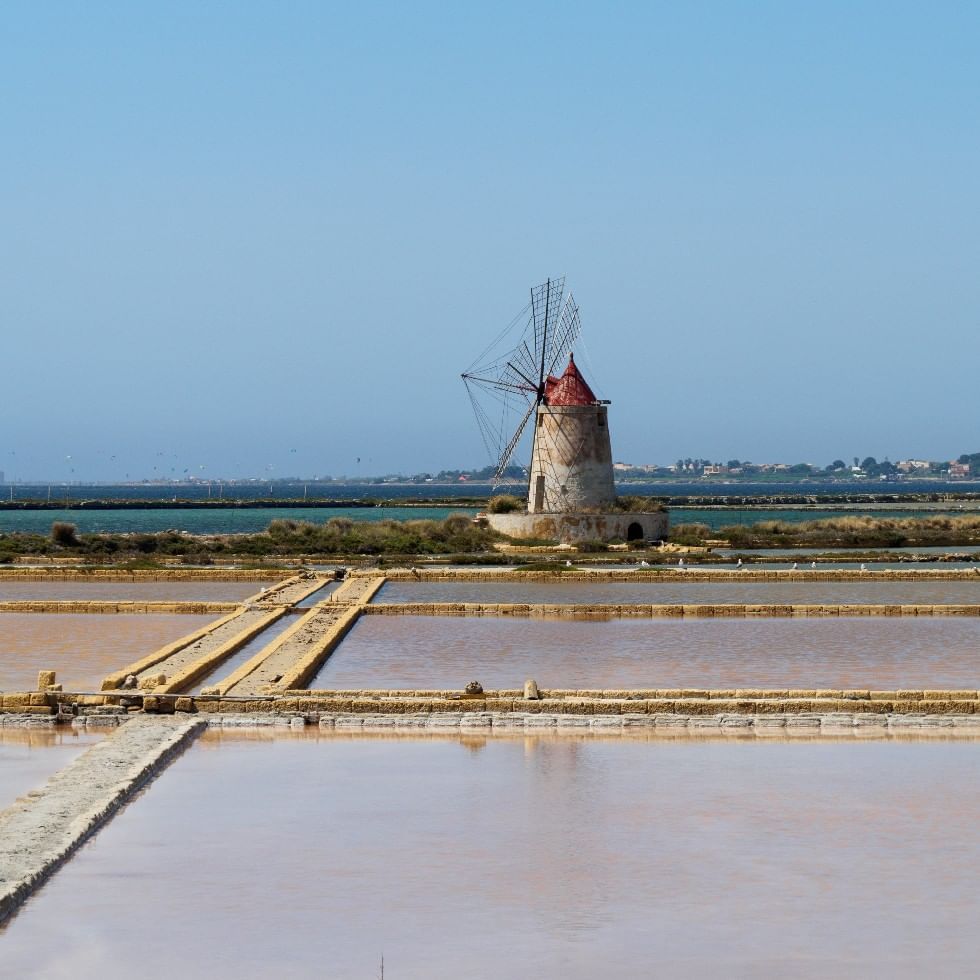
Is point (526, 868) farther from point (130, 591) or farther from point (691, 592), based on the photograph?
point (130, 591)

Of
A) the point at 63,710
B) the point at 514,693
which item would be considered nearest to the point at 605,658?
the point at 514,693

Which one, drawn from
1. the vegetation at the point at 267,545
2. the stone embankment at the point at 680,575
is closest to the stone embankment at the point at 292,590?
the stone embankment at the point at 680,575

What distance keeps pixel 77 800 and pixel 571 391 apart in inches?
968

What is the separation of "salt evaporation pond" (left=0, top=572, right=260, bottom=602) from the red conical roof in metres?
9.43

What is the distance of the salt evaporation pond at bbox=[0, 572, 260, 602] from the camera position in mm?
20375

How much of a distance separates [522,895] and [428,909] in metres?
0.38

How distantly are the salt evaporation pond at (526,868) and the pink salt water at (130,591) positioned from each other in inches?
467

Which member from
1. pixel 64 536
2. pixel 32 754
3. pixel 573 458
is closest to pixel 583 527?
pixel 573 458

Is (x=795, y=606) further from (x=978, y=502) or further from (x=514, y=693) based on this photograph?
(x=978, y=502)

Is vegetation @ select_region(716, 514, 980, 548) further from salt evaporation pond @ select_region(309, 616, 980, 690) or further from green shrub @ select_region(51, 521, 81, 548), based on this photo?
salt evaporation pond @ select_region(309, 616, 980, 690)

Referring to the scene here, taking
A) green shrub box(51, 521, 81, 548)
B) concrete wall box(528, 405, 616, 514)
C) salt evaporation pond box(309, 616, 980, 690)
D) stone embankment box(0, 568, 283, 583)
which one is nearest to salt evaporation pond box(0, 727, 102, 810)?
salt evaporation pond box(309, 616, 980, 690)

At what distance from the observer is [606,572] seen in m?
24.1

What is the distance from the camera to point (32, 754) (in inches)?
347

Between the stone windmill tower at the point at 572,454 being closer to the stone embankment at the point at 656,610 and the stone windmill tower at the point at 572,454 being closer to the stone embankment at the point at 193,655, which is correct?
the stone embankment at the point at 656,610
